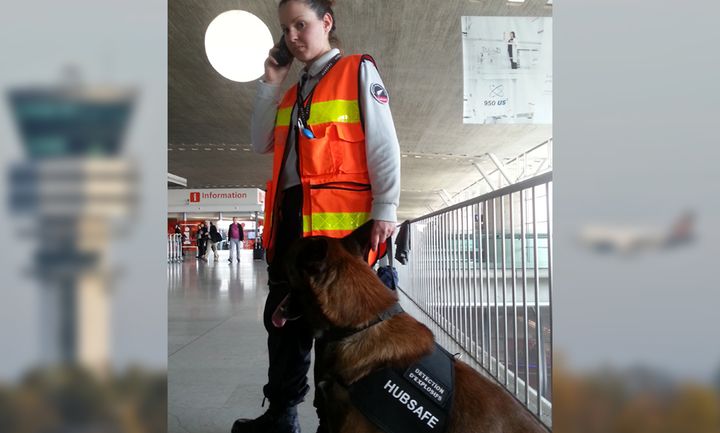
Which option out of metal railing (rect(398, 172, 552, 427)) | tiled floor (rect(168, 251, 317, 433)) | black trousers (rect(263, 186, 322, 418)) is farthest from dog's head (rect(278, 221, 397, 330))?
metal railing (rect(398, 172, 552, 427))

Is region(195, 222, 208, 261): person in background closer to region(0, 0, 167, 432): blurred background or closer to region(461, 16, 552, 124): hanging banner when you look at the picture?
region(461, 16, 552, 124): hanging banner

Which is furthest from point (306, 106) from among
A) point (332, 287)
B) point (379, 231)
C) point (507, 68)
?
point (507, 68)

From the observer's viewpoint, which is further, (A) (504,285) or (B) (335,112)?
(A) (504,285)

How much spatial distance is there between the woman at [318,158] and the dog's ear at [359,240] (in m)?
0.03

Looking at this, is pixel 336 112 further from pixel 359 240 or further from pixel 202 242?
pixel 202 242

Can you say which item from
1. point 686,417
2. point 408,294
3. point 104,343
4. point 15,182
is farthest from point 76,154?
point 408,294

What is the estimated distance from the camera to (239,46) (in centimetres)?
225

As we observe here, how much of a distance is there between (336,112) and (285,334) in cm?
90

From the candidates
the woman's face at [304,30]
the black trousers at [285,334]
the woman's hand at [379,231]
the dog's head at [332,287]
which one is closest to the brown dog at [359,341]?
the dog's head at [332,287]

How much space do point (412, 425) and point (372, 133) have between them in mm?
940

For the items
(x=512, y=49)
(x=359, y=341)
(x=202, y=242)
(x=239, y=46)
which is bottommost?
(x=202, y=242)

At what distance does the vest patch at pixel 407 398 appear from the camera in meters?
1.27

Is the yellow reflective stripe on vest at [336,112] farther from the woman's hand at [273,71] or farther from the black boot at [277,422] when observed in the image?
the black boot at [277,422]

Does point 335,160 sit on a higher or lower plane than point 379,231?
higher
